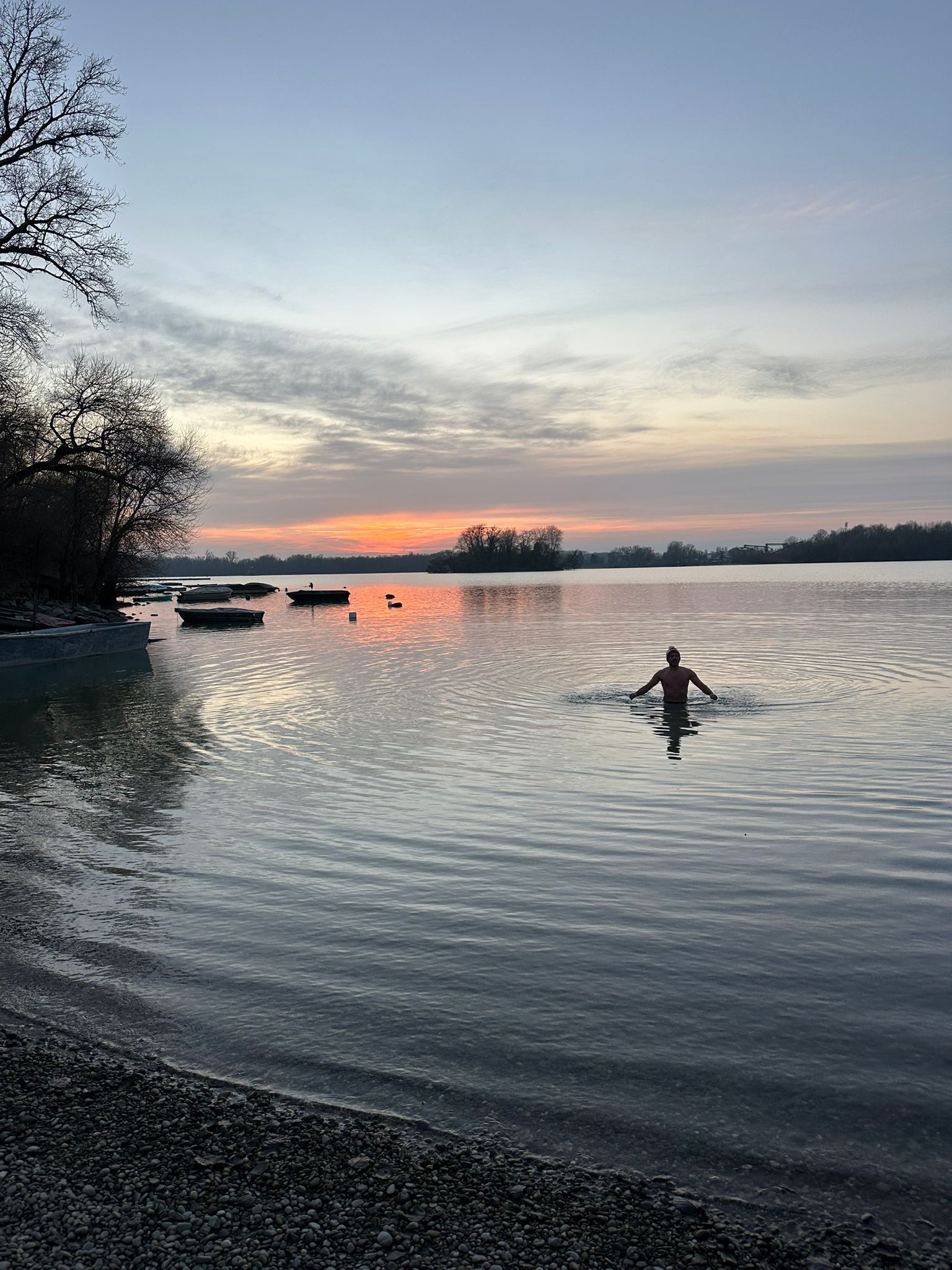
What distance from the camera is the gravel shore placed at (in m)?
3.40

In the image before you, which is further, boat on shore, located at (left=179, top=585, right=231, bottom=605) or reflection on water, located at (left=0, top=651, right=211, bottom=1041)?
boat on shore, located at (left=179, top=585, right=231, bottom=605)

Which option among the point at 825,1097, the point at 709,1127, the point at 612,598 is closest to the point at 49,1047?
the point at 709,1127

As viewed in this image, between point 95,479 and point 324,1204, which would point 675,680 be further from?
point 95,479

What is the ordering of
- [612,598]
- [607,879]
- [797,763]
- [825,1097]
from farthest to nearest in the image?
[612,598] → [797,763] → [607,879] → [825,1097]

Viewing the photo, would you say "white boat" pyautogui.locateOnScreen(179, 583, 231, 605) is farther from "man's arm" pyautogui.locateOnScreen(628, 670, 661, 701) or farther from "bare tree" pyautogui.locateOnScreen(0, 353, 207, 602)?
"man's arm" pyautogui.locateOnScreen(628, 670, 661, 701)

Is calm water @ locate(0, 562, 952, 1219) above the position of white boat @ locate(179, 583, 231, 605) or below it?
below

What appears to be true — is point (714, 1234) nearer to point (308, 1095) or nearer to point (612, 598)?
point (308, 1095)

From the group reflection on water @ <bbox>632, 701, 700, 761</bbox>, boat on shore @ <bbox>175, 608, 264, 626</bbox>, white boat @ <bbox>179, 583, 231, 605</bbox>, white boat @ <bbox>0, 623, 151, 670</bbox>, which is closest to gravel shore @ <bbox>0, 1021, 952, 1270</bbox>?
reflection on water @ <bbox>632, 701, 700, 761</bbox>

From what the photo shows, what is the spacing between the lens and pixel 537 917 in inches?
301

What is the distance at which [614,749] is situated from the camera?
1564cm

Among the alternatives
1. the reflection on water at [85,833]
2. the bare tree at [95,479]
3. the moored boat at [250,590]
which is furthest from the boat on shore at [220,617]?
the moored boat at [250,590]

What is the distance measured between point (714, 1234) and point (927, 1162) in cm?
127

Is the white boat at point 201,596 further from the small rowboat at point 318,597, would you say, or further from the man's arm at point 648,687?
the man's arm at point 648,687

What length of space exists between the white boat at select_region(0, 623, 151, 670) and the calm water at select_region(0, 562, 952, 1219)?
1285 centimetres
